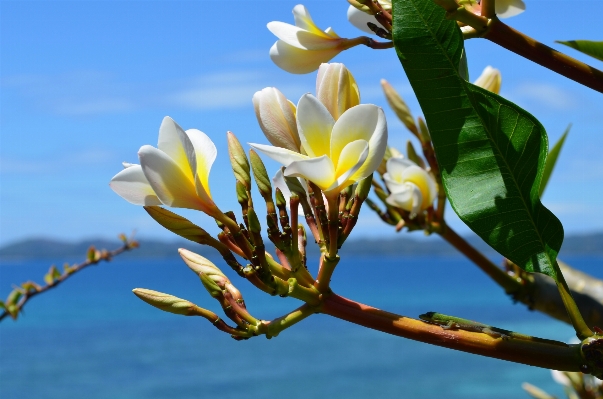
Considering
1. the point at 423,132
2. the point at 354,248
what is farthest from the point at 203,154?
the point at 354,248

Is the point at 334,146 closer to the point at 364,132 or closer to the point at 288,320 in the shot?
the point at 364,132

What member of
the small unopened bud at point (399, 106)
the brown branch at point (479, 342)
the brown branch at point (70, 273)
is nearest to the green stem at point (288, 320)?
the brown branch at point (479, 342)

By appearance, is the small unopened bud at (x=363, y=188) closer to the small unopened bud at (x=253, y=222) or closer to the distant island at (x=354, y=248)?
the small unopened bud at (x=253, y=222)

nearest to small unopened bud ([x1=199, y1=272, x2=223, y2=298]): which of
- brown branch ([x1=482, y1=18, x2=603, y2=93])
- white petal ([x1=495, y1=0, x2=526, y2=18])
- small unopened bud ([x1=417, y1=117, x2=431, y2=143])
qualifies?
brown branch ([x1=482, y1=18, x2=603, y2=93])

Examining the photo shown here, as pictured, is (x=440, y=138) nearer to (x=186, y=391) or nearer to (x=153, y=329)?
(x=186, y=391)

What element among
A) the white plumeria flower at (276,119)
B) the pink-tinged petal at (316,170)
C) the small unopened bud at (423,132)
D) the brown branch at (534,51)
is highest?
the small unopened bud at (423,132)

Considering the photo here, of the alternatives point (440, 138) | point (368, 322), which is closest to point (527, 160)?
point (440, 138)

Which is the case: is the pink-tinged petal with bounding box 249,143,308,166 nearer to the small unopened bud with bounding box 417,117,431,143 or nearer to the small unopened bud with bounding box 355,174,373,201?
the small unopened bud with bounding box 355,174,373,201
